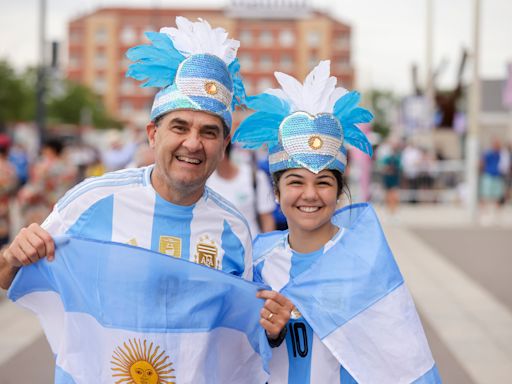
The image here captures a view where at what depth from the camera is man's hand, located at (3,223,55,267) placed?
3027 millimetres

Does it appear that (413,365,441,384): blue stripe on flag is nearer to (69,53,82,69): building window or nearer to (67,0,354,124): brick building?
(67,0,354,124): brick building

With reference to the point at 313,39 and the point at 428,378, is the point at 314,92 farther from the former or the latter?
the point at 313,39

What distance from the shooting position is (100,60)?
114 m

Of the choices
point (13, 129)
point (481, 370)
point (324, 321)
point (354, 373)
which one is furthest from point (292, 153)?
point (13, 129)

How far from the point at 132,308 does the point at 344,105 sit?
1.27m

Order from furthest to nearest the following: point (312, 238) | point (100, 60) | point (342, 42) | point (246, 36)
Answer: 1. point (342, 42)
2. point (100, 60)
3. point (246, 36)
4. point (312, 238)

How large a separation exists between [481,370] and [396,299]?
158 inches

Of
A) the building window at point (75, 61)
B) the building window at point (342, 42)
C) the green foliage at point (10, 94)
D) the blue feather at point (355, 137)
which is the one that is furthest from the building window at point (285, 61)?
the blue feather at point (355, 137)

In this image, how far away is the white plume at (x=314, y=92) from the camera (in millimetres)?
3543

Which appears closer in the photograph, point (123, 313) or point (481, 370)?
point (123, 313)

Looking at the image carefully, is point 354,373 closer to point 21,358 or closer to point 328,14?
point 21,358

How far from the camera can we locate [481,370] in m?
6.90

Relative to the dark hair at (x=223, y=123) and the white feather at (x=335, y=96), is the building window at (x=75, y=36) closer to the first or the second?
the white feather at (x=335, y=96)

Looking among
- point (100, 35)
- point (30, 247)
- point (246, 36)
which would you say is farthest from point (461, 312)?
point (100, 35)
